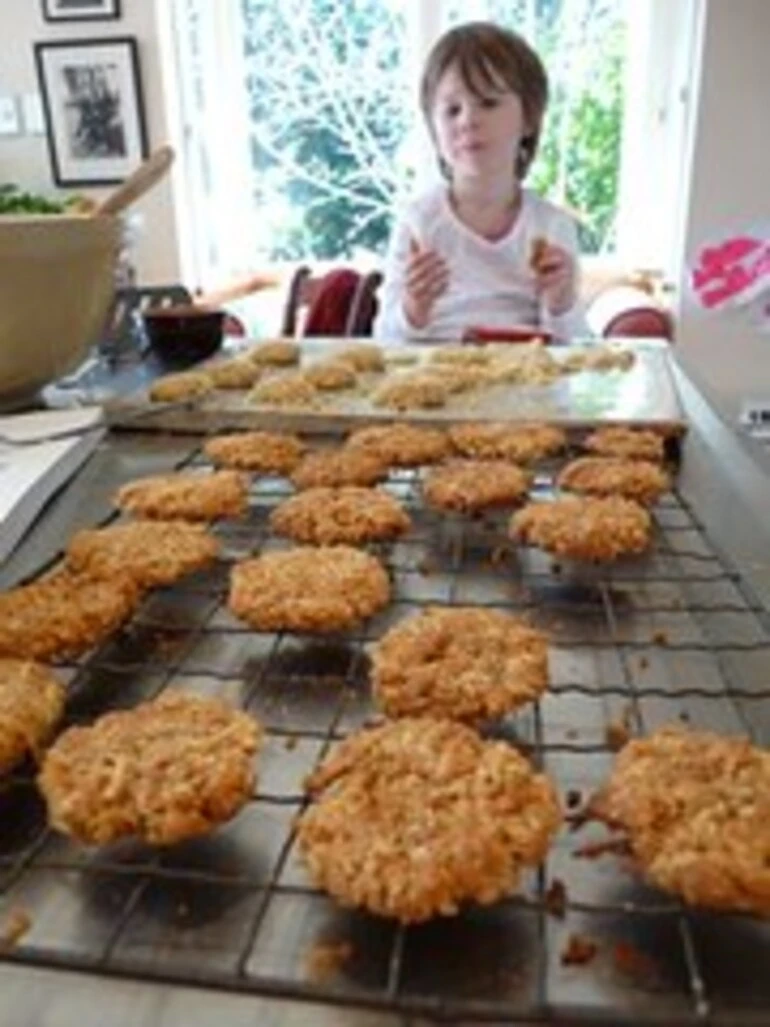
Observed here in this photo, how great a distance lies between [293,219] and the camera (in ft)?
13.5

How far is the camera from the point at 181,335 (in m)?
1.50

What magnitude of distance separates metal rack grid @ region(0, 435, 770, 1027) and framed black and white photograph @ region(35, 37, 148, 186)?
326cm

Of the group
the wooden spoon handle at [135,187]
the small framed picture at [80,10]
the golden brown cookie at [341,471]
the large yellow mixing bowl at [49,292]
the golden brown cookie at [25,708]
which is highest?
→ the small framed picture at [80,10]

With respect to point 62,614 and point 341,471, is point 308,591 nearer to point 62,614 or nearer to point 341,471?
point 62,614

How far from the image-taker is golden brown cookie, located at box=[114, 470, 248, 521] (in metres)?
0.95

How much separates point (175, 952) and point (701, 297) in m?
2.84

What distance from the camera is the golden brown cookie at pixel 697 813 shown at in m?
0.45

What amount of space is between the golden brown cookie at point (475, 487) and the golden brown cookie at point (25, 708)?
1.40 feet

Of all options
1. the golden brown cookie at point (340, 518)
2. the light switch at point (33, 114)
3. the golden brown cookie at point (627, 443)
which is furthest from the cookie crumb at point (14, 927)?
the light switch at point (33, 114)

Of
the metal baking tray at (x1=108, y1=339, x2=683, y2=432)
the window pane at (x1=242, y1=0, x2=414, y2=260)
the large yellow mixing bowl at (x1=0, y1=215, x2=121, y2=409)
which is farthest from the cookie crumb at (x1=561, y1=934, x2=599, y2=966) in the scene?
the window pane at (x1=242, y1=0, x2=414, y2=260)

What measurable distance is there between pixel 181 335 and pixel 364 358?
0.93 feet

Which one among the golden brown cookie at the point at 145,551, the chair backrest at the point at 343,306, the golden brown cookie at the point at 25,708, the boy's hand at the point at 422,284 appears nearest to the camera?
the golden brown cookie at the point at 25,708

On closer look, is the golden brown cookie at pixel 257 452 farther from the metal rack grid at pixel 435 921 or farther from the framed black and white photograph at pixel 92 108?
the framed black and white photograph at pixel 92 108

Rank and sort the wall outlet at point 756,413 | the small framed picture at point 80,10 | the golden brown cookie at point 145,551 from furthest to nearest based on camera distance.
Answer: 1. the small framed picture at point 80,10
2. the wall outlet at point 756,413
3. the golden brown cookie at point 145,551
